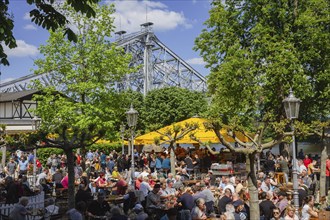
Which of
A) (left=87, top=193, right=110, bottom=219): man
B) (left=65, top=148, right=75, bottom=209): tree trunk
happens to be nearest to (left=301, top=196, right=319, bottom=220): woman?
(left=87, top=193, right=110, bottom=219): man

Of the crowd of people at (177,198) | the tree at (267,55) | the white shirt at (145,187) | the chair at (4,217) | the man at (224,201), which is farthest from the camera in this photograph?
the tree at (267,55)

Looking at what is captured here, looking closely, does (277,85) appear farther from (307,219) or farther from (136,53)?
(136,53)

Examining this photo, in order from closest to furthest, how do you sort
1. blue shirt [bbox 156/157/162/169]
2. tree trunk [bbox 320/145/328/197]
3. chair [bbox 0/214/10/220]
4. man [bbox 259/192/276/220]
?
chair [bbox 0/214/10/220] → man [bbox 259/192/276/220] → tree trunk [bbox 320/145/328/197] → blue shirt [bbox 156/157/162/169]

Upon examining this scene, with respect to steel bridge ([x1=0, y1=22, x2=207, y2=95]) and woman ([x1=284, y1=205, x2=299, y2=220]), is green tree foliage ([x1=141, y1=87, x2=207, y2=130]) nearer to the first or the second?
steel bridge ([x1=0, y1=22, x2=207, y2=95])

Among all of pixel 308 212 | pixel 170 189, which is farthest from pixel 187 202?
pixel 308 212

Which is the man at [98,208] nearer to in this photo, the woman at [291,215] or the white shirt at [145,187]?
the white shirt at [145,187]

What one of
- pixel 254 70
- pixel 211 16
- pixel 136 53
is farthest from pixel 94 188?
pixel 136 53

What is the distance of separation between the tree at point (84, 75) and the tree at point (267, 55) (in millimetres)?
5028

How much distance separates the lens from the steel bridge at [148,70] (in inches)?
2453

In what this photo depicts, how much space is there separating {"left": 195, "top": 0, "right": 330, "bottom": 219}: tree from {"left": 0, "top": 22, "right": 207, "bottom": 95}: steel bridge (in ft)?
117

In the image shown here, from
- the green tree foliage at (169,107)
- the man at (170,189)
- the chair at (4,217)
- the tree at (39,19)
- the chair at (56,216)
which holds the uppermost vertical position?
the green tree foliage at (169,107)

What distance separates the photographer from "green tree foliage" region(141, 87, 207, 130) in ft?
147

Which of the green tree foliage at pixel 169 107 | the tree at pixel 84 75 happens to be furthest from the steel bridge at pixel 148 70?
the tree at pixel 84 75

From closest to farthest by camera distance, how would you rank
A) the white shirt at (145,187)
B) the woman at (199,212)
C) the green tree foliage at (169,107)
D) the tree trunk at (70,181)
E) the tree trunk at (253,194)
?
1. the tree trunk at (253,194)
2. the woman at (199,212)
3. the tree trunk at (70,181)
4. the white shirt at (145,187)
5. the green tree foliage at (169,107)
